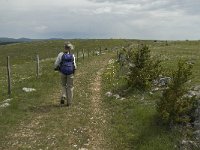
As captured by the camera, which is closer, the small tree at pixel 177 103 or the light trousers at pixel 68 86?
the small tree at pixel 177 103

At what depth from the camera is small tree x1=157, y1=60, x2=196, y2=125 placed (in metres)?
15.6

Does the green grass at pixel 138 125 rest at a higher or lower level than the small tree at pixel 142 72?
lower

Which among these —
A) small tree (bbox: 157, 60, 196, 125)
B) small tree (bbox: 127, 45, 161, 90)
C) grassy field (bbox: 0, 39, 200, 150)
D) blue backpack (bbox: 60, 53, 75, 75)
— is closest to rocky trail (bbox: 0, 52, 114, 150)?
grassy field (bbox: 0, 39, 200, 150)

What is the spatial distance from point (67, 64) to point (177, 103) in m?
6.63

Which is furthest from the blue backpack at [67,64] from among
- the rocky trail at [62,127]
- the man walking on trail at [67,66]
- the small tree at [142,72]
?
the small tree at [142,72]

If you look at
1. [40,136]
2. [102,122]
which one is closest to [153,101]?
[102,122]

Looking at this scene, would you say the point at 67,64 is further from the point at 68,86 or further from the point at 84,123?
the point at 84,123

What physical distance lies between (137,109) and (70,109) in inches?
137

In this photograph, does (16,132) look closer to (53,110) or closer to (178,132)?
(53,110)

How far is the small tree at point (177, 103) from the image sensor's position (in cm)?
1555

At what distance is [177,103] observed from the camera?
51.9ft

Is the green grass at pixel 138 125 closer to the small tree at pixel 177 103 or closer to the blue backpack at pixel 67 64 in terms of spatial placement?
the small tree at pixel 177 103

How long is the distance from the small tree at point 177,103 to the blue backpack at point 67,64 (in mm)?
5789

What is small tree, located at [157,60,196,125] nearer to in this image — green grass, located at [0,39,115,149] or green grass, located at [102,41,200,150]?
green grass, located at [102,41,200,150]
